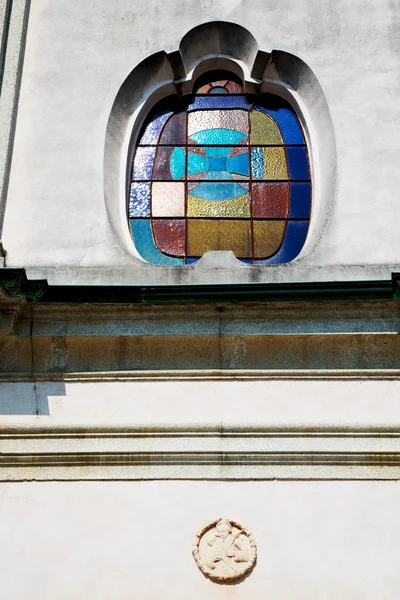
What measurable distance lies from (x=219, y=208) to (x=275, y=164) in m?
0.76

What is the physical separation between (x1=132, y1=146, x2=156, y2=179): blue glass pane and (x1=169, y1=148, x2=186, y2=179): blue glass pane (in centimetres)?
20

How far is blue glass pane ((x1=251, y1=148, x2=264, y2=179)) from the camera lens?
9.52 m

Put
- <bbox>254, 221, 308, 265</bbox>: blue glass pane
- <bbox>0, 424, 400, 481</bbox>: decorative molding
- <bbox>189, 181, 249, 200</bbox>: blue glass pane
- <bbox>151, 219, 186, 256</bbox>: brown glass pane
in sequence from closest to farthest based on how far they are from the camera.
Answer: <bbox>0, 424, 400, 481</bbox>: decorative molding
<bbox>254, 221, 308, 265</bbox>: blue glass pane
<bbox>151, 219, 186, 256</bbox>: brown glass pane
<bbox>189, 181, 249, 200</bbox>: blue glass pane

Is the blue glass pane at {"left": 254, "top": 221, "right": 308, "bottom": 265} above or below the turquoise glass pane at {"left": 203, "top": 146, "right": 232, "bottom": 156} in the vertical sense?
below

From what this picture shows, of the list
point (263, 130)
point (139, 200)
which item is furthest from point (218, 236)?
point (263, 130)

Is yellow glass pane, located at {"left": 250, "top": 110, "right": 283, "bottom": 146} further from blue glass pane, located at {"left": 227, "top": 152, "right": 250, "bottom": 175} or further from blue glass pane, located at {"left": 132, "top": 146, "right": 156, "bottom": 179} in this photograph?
blue glass pane, located at {"left": 132, "top": 146, "right": 156, "bottom": 179}

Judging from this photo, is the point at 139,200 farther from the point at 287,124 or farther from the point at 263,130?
the point at 287,124

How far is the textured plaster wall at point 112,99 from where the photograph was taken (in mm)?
8570

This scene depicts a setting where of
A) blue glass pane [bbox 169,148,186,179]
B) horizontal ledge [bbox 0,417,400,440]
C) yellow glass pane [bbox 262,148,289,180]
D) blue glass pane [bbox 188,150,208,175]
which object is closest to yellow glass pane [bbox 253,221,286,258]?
yellow glass pane [bbox 262,148,289,180]
